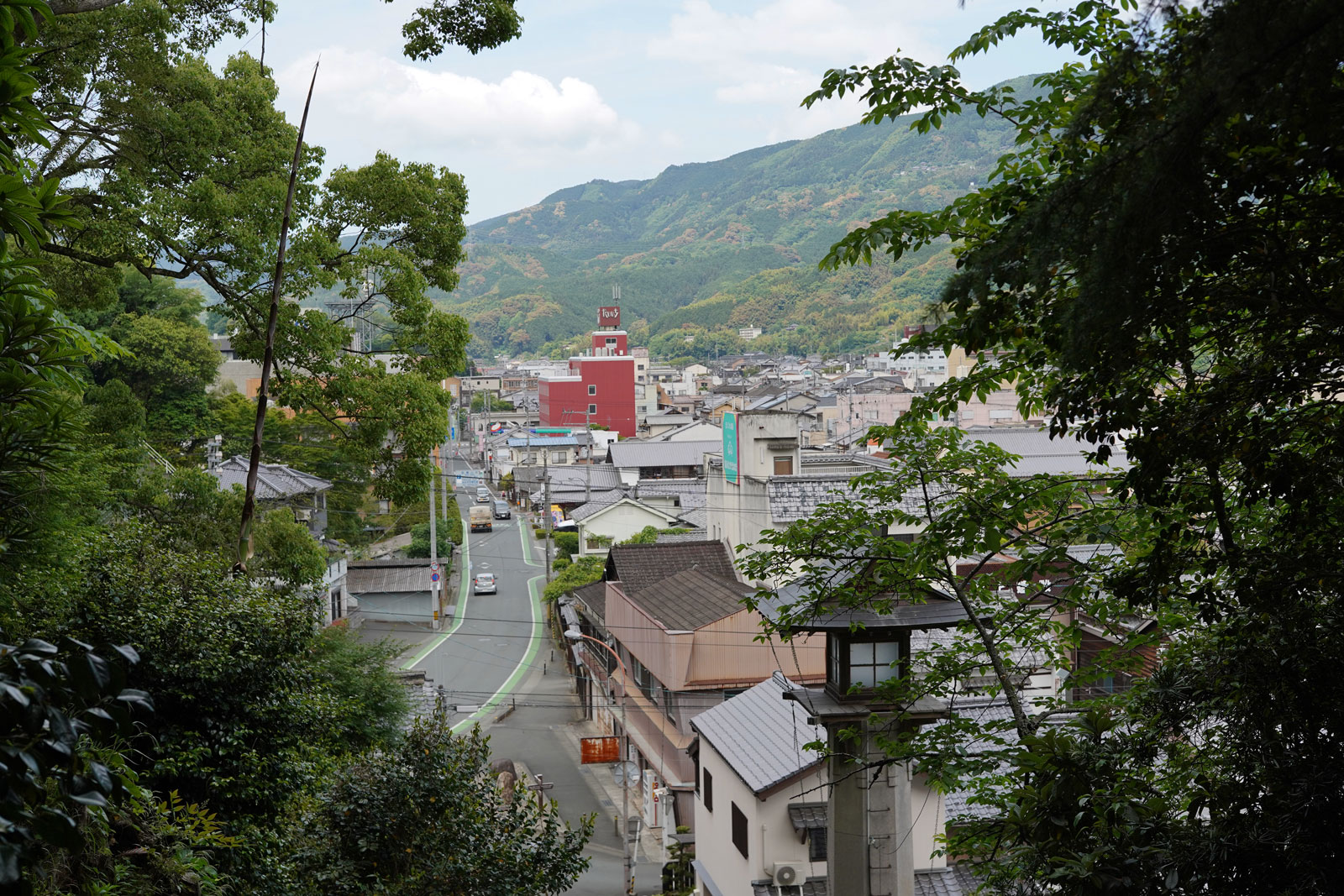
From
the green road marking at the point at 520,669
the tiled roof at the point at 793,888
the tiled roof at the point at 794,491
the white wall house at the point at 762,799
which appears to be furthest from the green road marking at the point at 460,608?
the tiled roof at the point at 793,888

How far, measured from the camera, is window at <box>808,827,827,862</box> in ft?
38.2

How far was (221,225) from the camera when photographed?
972 cm

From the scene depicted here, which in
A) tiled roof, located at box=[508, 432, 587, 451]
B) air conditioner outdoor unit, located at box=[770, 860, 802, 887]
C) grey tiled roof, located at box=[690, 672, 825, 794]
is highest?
tiled roof, located at box=[508, 432, 587, 451]

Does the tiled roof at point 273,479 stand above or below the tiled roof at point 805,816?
above

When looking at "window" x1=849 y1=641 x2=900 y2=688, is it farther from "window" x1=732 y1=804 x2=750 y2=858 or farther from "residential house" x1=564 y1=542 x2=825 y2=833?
"residential house" x1=564 y1=542 x2=825 y2=833

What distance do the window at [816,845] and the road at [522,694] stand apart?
6379mm

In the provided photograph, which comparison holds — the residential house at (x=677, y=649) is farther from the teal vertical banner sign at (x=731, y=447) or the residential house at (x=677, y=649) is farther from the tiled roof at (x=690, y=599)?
the teal vertical banner sign at (x=731, y=447)

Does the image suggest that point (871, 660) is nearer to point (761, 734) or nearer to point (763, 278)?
point (761, 734)

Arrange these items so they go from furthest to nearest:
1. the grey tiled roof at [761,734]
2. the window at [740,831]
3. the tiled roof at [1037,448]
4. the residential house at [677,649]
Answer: the tiled roof at [1037,448], the residential house at [677,649], the window at [740,831], the grey tiled roof at [761,734]

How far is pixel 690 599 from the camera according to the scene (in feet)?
61.3

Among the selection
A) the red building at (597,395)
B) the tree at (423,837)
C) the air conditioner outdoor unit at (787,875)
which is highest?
the red building at (597,395)

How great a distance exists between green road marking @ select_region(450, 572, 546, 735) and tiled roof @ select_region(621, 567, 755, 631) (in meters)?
4.91

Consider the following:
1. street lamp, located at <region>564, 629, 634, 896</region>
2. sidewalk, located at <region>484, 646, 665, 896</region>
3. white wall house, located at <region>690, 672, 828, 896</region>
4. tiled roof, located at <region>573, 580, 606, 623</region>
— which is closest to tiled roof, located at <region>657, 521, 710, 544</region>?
tiled roof, located at <region>573, 580, 606, 623</region>

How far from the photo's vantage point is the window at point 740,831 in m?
12.0
